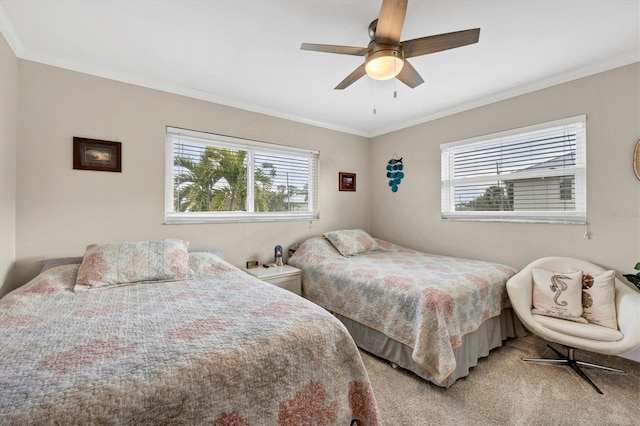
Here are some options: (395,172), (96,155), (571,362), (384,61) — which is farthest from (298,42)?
(571,362)

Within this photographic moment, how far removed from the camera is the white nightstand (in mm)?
2799

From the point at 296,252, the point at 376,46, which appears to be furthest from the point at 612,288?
the point at 296,252

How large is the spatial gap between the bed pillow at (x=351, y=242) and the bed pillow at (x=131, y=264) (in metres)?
1.74

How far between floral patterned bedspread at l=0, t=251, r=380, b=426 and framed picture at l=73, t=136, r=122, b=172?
1092mm

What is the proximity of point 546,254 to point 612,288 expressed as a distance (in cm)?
57

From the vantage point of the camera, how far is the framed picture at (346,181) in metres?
3.99

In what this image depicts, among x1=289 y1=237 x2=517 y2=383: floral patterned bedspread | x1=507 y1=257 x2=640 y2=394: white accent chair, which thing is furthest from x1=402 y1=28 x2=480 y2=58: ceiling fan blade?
x1=507 y1=257 x2=640 y2=394: white accent chair

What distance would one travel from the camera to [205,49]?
2086 mm

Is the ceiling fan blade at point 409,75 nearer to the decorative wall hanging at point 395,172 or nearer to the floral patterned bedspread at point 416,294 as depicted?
the floral patterned bedspread at point 416,294

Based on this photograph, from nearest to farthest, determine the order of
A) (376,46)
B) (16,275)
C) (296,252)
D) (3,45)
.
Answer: (376,46)
(3,45)
(16,275)
(296,252)

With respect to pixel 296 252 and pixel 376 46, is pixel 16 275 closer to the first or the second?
pixel 296 252

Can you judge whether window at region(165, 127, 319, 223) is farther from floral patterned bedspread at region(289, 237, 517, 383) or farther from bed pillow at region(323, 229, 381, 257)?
floral patterned bedspread at region(289, 237, 517, 383)

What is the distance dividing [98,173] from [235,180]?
1206 mm

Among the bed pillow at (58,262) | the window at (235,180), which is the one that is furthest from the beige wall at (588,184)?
the bed pillow at (58,262)
